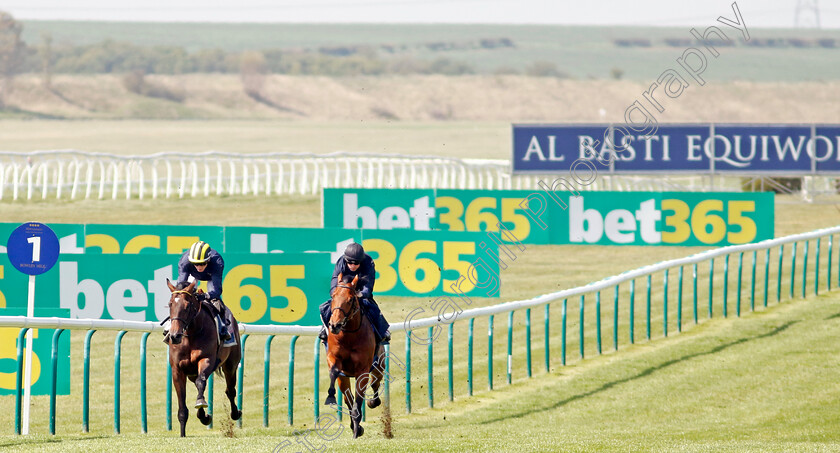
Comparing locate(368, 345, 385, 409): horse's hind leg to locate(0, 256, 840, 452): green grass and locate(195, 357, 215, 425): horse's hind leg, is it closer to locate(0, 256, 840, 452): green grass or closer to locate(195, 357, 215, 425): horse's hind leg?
locate(0, 256, 840, 452): green grass

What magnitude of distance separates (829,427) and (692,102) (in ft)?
300

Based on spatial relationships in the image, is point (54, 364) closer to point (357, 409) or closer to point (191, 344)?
point (191, 344)

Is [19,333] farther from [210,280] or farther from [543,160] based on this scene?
[543,160]

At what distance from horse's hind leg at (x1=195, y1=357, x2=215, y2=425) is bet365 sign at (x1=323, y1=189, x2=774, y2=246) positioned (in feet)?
37.9

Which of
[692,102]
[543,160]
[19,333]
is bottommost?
[19,333]

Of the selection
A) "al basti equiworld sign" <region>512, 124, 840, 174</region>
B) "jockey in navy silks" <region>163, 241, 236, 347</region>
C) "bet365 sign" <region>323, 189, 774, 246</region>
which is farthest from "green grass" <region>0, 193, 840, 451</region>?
"al basti equiworld sign" <region>512, 124, 840, 174</region>

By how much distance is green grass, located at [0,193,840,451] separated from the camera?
31.6 ft

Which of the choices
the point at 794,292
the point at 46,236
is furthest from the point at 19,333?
the point at 794,292

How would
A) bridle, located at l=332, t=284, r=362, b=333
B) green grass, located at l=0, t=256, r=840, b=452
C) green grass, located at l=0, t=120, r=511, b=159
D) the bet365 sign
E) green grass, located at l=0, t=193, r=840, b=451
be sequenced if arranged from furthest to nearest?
green grass, located at l=0, t=120, r=511, b=159 < the bet365 sign < green grass, located at l=0, t=193, r=840, b=451 < green grass, located at l=0, t=256, r=840, b=452 < bridle, located at l=332, t=284, r=362, b=333

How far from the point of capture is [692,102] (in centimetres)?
9981

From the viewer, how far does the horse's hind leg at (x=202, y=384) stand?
8.55 m

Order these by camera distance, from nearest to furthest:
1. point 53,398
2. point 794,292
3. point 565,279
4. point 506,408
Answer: point 53,398 < point 506,408 < point 794,292 < point 565,279

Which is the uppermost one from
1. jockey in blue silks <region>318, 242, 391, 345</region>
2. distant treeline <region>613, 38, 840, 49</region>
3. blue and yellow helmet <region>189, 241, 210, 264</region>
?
distant treeline <region>613, 38, 840, 49</region>

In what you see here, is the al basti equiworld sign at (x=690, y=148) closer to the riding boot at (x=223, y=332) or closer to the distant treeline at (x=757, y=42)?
the riding boot at (x=223, y=332)
